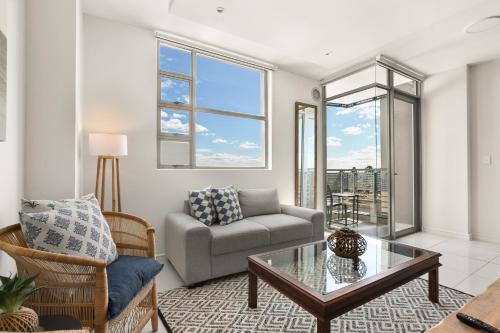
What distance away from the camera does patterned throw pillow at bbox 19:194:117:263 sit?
1.24 meters

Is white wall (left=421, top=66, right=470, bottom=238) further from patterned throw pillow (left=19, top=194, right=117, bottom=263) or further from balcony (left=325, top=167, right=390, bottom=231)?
patterned throw pillow (left=19, top=194, right=117, bottom=263)

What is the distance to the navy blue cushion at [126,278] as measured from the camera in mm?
1195

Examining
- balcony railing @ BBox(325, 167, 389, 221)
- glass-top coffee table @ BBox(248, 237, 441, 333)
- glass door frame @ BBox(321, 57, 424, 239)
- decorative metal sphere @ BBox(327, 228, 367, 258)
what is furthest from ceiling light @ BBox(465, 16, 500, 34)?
decorative metal sphere @ BBox(327, 228, 367, 258)

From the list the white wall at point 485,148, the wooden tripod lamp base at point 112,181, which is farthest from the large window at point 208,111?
the white wall at point 485,148

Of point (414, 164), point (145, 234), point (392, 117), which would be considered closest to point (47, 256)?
point (145, 234)

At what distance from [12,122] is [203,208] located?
→ 66.0 inches

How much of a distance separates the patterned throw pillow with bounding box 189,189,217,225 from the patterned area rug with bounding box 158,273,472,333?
2.34ft

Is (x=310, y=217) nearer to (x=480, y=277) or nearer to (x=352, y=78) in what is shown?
(x=480, y=277)

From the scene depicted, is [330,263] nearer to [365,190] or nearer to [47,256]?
[47,256]

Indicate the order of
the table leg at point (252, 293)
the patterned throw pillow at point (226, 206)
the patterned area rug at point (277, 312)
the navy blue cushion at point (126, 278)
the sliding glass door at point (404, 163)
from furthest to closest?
the sliding glass door at point (404, 163) < the patterned throw pillow at point (226, 206) < the table leg at point (252, 293) < the patterned area rug at point (277, 312) < the navy blue cushion at point (126, 278)

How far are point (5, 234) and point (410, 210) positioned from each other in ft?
15.8

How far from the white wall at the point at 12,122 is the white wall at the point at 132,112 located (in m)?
0.94

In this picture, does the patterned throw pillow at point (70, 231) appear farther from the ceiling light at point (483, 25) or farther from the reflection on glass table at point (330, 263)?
the ceiling light at point (483, 25)

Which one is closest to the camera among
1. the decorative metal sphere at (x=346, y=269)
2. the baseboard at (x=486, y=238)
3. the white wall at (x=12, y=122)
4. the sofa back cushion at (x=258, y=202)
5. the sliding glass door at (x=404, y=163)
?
the white wall at (x=12, y=122)
